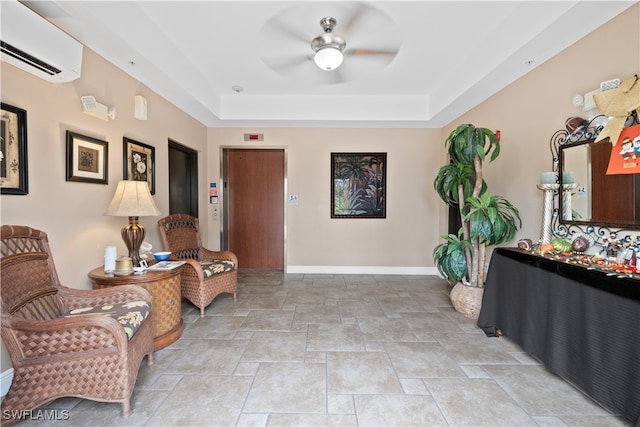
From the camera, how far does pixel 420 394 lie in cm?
171

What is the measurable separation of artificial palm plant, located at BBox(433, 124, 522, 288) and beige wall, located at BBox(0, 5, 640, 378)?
307 millimetres

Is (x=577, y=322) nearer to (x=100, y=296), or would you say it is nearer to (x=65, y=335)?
(x=65, y=335)

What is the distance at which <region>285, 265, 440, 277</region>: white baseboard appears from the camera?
459 centimetres

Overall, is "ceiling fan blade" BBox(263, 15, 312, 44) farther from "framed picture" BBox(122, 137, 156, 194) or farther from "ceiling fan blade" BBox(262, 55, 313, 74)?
"framed picture" BBox(122, 137, 156, 194)

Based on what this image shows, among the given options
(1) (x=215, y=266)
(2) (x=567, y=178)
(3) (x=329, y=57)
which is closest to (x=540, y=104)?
(2) (x=567, y=178)

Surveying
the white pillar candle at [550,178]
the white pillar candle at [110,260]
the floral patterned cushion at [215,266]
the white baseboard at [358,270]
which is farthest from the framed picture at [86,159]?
the white pillar candle at [550,178]

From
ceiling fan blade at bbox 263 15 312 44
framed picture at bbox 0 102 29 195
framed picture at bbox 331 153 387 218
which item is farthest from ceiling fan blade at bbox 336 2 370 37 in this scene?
framed picture at bbox 0 102 29 195

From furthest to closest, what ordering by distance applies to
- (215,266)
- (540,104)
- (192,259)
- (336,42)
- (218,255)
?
(218,255) < (192,259) < (215,266) < (540,104) < (336,42)

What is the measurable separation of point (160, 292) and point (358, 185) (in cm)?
326

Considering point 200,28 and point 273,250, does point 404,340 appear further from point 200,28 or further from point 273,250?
point 200,28

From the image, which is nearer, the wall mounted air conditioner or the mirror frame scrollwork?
the wall mounted air conditioner

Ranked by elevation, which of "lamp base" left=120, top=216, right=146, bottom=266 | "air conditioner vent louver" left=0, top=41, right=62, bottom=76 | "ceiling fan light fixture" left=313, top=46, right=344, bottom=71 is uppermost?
"ceiling fan light fixture" left=313, top=46, right=344, bottom=71

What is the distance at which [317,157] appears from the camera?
14.9ft

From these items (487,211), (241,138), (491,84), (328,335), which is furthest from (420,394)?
(241,138)
